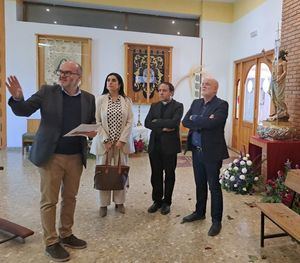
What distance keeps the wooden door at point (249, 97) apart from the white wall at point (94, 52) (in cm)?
109

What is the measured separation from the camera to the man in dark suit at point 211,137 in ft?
8.34

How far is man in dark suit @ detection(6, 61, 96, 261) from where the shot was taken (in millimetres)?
2121

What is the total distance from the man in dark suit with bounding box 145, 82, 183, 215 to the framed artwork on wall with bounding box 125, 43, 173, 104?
380 centimetres

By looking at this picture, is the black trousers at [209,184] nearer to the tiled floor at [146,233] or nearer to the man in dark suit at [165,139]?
the tiled floor at [146,233]

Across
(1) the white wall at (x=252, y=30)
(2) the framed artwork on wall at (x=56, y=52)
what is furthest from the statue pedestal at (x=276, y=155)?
(2) the framed artwork on wall at (x=56, y=52)

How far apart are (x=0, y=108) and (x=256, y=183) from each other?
5.25 metres

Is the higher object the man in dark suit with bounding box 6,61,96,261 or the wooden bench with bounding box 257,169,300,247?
the man in dark suit with bounding box 6,61,96,261

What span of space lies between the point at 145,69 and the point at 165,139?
412 centimetres

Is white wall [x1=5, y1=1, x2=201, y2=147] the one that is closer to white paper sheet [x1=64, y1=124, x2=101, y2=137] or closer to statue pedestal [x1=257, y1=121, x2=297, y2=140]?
statue pedestal [x1=257, y1=121, x2=297, y2=140]

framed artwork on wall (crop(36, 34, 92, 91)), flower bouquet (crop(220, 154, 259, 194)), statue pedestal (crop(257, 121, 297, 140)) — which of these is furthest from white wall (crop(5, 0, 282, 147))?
flower bouquet (crop(220, 154, 259, 194))

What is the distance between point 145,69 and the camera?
22.3 ft

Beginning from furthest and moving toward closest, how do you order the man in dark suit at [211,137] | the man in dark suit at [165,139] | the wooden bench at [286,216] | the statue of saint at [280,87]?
the statue of saint at [280,87]
the man in dark suit at [165,139]
the man in dark suit at [211,137]
the wooden bench at [286,216]

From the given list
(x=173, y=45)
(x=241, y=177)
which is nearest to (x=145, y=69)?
(x=173, y=45)

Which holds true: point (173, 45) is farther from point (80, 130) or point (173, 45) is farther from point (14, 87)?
point (14, 87)
